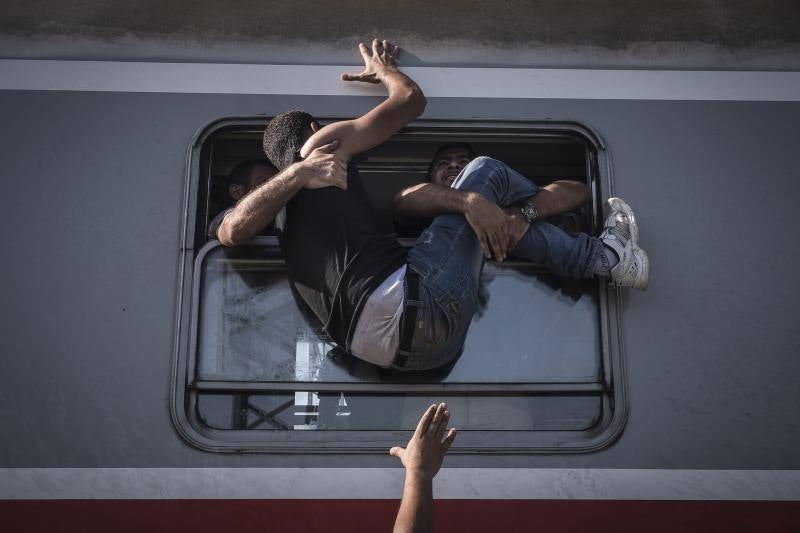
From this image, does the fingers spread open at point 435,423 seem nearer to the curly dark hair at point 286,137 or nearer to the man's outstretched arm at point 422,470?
the man's outstretched arm at point 422,470

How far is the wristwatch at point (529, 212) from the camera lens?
297cm

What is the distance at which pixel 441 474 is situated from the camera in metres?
2.76

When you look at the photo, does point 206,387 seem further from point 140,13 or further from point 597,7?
point 597,7

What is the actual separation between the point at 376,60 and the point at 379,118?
0.85 feet

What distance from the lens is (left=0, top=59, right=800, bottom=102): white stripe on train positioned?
3125mm

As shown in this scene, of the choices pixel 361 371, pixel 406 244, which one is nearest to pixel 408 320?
pixel 361 371

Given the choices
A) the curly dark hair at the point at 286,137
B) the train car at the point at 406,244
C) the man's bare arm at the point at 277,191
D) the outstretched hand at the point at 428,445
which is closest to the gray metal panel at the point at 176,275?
the train car at the point at 406,244

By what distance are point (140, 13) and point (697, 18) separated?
6.67 ft

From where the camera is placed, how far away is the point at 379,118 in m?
2.99

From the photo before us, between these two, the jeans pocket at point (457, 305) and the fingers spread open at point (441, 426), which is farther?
the jeans pocket at point (457, 305)

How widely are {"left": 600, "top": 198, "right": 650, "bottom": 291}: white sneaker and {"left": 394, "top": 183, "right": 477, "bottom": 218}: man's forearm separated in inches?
18.7
